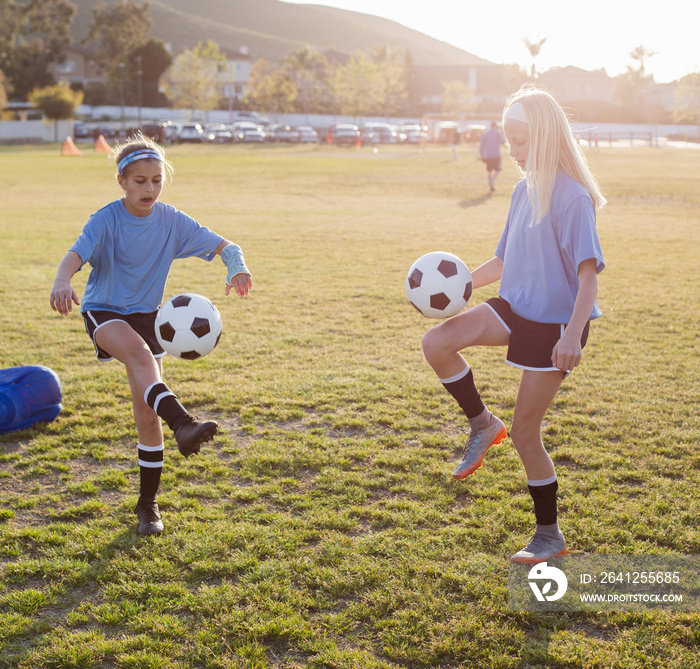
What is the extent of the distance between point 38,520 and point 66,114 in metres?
66.2

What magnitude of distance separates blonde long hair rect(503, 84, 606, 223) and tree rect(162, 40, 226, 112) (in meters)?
79.3

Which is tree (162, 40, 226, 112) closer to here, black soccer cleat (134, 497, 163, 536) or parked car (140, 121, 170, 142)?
parked car (140, 121, 170, 142)

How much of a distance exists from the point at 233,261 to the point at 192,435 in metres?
1.09

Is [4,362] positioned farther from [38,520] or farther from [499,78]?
[499,78]

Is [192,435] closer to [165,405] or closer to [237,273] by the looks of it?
[165,405]

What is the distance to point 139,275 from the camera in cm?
386

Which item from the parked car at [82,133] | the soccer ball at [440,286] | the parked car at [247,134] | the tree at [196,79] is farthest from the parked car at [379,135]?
the soccer ball at [440,286]

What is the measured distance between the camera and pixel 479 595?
10.4 ft

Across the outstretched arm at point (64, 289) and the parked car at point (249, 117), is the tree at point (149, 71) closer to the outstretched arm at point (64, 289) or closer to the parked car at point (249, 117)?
the parked car at point (249, 117)

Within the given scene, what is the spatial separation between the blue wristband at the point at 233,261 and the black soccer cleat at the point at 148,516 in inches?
50.5

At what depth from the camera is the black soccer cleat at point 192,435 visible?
10.7 ft

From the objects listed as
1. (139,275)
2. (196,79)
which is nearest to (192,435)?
(139,275)

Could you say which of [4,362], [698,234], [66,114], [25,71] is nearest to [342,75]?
[66,114]

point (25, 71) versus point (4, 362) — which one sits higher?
point (25, 71)
